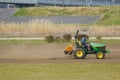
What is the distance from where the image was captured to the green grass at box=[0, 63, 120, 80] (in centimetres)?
1680

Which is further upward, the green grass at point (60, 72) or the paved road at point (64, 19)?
the green grass at point (60, 72)

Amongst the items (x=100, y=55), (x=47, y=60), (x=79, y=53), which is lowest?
(x=47, y=60)

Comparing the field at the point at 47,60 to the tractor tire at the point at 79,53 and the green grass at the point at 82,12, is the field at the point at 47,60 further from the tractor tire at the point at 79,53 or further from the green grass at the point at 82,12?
the green grass at the point at 82,12

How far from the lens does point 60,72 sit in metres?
18.3

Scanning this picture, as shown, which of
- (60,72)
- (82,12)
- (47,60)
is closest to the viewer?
(60,72)

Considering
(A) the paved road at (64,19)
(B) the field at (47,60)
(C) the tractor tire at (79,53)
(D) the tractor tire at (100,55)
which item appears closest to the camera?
(B) the field at (47,60)

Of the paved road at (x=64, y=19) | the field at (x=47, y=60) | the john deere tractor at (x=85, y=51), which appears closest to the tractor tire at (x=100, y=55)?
the john deere tractor at (x=85, y=51)

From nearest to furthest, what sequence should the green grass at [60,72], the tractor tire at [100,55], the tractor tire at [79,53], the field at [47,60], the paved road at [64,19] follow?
the green grass at [60,72] < the field at [47,60] < the tractor tire at [79,53] < the tractor tire at [100,55] < the paved road at [64,19]

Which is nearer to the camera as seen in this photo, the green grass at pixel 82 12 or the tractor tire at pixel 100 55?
the tractor tire at pixel 100 55

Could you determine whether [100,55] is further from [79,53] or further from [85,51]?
[79,53]

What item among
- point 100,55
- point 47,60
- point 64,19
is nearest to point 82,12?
point 64,19

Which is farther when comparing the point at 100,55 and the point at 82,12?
the point at 82,12

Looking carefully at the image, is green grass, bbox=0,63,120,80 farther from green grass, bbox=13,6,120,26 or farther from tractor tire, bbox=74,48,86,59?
green grass, bbox=13,6,120,26

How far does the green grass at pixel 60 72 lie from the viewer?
16.8 meters
